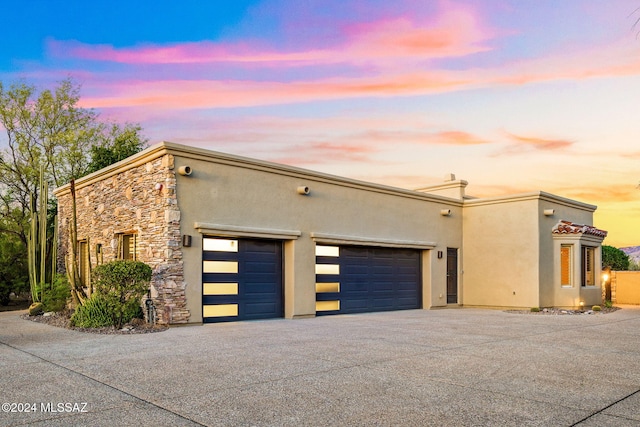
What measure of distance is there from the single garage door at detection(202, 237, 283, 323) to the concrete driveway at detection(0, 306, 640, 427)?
5.65ft

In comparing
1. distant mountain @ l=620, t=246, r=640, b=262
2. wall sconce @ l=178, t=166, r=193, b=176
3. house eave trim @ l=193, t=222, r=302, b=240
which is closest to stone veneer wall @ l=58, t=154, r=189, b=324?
wall sconce @ l=178, t=166, r=193, b=176

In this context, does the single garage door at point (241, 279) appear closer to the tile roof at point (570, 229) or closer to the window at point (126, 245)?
the window at point (126, 245)

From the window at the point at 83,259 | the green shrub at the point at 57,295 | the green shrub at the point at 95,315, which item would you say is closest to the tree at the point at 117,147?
the window at the point at 83,259

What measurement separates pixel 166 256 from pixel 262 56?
6550 millimetres

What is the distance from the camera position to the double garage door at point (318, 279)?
12.8 metres

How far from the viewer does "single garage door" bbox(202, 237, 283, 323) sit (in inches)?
499

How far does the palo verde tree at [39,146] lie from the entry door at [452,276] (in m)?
15.4

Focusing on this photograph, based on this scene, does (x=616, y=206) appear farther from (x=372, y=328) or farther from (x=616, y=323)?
(x=372, y=328)

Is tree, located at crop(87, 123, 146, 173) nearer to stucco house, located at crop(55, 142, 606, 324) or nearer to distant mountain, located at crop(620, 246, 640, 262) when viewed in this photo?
stucco house, located at crop(55, 142, 606, 324)

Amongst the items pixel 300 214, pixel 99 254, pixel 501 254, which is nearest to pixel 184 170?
pixel 300 214

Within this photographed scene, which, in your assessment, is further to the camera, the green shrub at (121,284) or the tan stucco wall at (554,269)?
the tan stucco wall at (554,269)

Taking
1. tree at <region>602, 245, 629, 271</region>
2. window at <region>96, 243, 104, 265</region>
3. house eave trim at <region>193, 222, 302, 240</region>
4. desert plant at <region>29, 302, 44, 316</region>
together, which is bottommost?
desert plant at <region>29, 302, 44, 316</region>

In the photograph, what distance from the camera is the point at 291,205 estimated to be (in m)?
14.2

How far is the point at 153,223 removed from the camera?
12.3 meters
